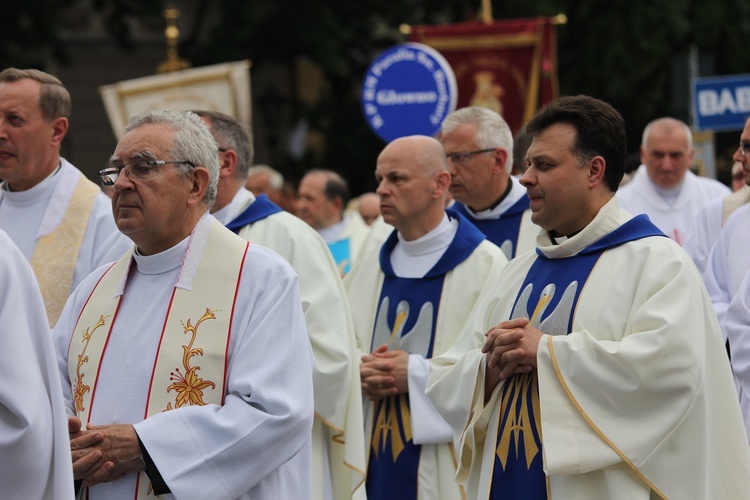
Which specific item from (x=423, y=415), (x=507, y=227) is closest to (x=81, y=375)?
(x=423, y=415)

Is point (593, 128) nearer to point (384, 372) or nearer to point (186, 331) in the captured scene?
point (186, 331)

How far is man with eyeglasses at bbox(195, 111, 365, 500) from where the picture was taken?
Answer: 230 inches

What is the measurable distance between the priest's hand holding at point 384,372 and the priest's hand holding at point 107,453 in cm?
223

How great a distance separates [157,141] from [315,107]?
56.4ft

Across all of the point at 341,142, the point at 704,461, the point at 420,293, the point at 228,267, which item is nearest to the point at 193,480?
the point at 228,267

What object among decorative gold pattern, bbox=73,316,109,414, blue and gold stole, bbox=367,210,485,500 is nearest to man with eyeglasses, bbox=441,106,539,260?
blue and gold stole, bbox=367,210,485,500

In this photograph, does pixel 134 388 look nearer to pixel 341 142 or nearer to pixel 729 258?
pixel 729 258

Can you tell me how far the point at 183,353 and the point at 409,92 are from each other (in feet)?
23.8

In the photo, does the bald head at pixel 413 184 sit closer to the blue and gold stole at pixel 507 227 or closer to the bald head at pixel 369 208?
the blue and gold stole at pixel 507 227

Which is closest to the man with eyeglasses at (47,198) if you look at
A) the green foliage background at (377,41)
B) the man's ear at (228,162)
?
the man's ear at (228,162)

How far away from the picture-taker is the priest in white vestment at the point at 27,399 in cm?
337

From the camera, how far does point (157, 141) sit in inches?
163

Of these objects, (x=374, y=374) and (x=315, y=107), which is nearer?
(x=374, y=374)

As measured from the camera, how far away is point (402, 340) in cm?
621
